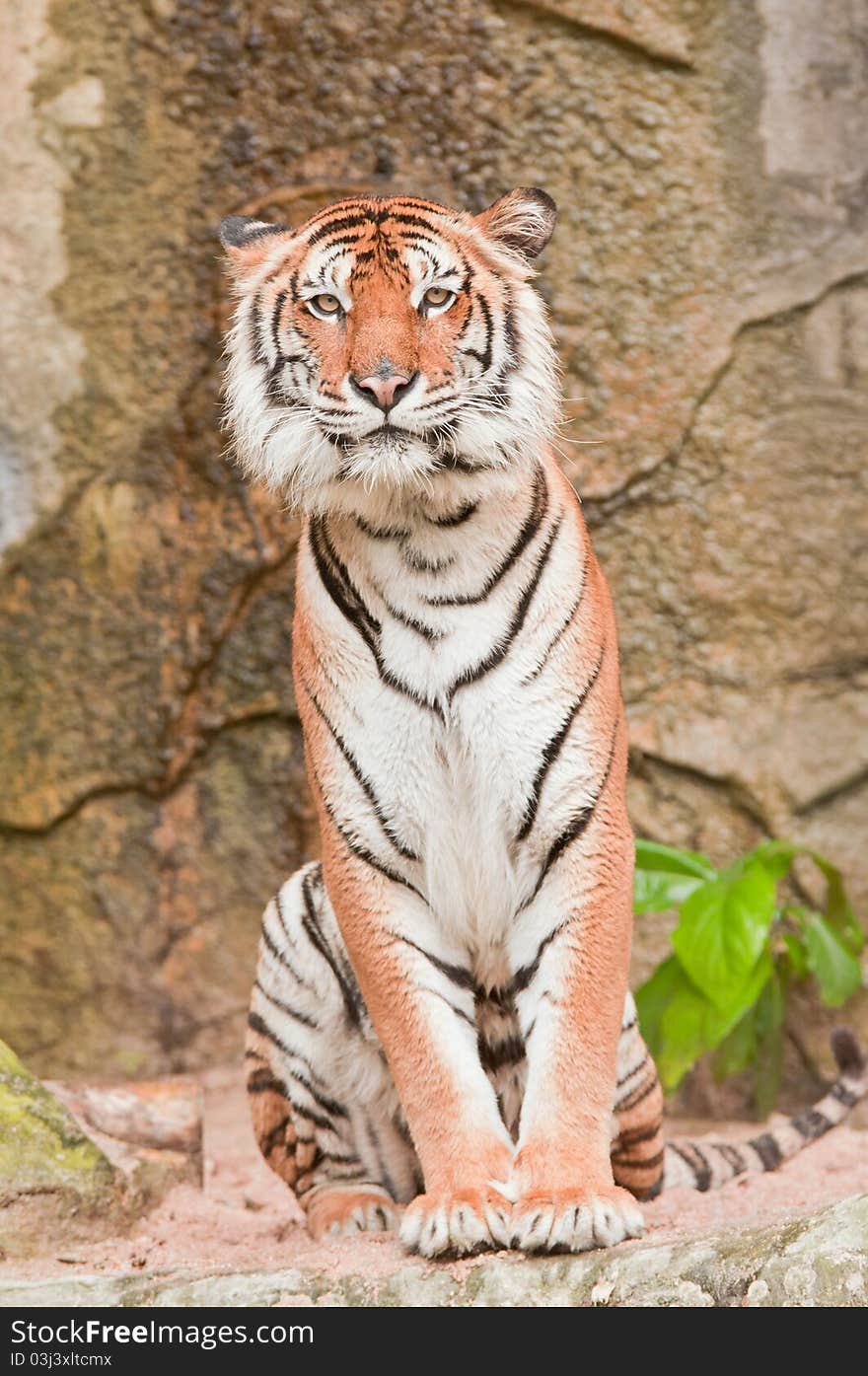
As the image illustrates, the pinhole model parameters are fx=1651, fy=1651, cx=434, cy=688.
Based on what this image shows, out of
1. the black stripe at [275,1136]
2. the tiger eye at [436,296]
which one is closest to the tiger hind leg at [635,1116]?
the black stripe at [275,1136]

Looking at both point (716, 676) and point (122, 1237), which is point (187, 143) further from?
point (122, 1237)

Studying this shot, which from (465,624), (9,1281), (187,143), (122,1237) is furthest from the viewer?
(187,143)

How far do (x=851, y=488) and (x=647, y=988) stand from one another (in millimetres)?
1565

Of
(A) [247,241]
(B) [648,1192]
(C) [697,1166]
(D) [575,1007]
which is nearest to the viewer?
(D) [575,1007]

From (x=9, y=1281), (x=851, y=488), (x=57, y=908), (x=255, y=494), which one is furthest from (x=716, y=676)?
(x=9, y=1281)

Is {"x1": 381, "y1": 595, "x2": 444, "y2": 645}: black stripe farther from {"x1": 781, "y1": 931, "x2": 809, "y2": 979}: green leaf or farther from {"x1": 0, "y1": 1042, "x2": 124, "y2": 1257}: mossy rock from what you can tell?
{"x1": 781, "y1": 931, "x2": 809, "y2": 979}: green leaf

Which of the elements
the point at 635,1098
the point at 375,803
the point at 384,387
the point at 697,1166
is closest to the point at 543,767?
the point at 375,803

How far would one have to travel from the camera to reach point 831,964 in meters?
4.33

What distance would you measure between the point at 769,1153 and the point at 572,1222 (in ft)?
4.59

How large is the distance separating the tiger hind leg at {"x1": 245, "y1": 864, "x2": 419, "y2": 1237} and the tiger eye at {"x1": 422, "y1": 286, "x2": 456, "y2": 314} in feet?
3.90

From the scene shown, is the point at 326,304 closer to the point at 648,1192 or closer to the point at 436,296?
the point at 436,296

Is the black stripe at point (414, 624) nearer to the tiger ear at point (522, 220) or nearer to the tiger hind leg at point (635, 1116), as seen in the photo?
the tiger ear at point (522, 220)

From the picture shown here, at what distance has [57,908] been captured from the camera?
4914 mm

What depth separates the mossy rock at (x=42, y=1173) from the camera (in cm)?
299
